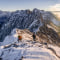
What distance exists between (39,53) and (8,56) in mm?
7585

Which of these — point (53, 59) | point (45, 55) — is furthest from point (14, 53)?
point (53, 59)

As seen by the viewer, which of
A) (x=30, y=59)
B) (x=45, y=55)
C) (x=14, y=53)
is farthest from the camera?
(x=14, y=53)

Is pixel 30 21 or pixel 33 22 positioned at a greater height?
pixel 33 22

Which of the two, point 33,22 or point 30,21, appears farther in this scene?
point 30,21

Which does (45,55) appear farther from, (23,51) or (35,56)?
(23,51)

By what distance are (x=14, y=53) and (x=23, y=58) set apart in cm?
359

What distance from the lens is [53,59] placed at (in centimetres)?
2320

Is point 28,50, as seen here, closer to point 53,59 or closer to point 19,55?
point 19,55

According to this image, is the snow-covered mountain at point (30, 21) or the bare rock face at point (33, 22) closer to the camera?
the bare rock face at point (33, 22)

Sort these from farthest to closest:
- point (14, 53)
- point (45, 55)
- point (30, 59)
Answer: point (14, 53)
point (45, 55)
point (30, 59)

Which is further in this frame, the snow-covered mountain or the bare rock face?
Result: the snow-covered mountain

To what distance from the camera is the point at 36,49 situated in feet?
87.8

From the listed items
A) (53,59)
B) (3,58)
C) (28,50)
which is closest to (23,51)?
(28,50)

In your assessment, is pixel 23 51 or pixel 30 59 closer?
pixel 30 59
